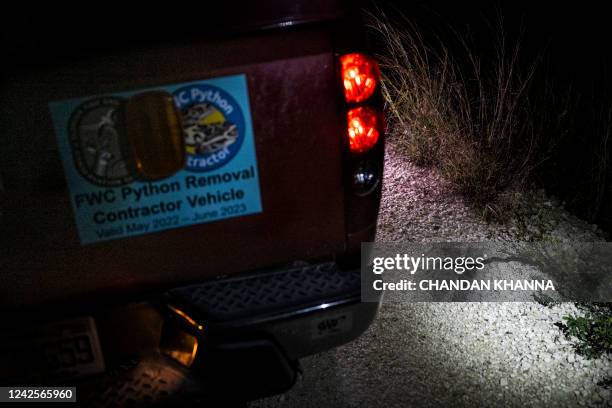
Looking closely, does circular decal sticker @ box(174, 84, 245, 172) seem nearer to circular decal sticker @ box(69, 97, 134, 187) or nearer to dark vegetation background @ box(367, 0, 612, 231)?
circular decal sticker @ box(69, 97, 134, 187)

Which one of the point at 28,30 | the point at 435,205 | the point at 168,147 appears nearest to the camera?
the point at 28,30

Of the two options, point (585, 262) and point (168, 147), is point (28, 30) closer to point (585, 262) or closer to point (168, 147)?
point (168, 147)

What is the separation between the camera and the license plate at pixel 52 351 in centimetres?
182

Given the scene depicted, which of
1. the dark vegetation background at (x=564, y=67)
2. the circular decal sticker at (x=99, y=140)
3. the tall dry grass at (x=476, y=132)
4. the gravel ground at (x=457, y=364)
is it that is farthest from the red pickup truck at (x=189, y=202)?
the dark vegetation background at (x=564, y=67)

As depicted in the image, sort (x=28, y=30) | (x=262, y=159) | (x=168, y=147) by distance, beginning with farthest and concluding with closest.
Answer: (x=262, y=159), (x=168, y=147), (x=28, y=30)

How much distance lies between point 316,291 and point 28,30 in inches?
51.9

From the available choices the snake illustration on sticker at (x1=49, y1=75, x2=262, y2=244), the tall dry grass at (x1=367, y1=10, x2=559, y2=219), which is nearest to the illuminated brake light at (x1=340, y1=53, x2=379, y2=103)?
the snake illustration on sticker at (x1=49, y1=75, x2=262, y2=244)

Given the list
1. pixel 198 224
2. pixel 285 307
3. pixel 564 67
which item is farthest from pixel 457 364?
pixel 564 67

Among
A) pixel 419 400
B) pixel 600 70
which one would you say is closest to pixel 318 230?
pixel 419 400

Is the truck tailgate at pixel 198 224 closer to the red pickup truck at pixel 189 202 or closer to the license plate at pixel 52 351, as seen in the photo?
the red pickup truck at pixel 189 202

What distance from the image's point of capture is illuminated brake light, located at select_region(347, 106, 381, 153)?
1.99 meters

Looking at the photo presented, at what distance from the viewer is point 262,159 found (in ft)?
6.30

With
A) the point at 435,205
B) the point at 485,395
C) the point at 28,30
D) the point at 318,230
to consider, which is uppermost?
the point at 28,30

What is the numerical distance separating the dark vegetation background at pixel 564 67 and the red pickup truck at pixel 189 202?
251 centimetres
